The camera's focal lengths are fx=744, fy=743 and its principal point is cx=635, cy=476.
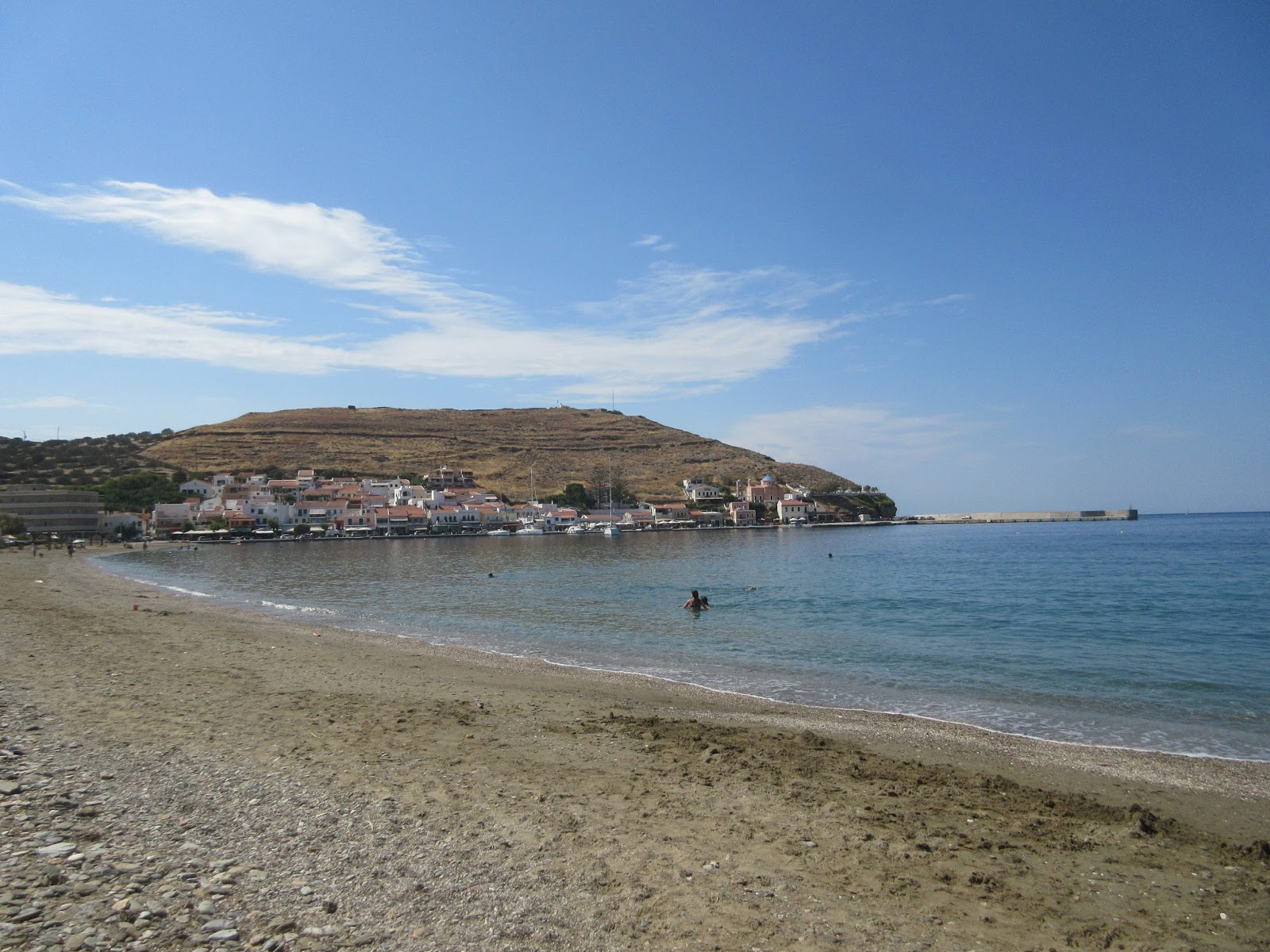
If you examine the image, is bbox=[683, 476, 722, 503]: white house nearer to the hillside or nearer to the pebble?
the hillside

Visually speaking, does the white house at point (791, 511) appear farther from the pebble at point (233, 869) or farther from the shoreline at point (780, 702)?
the pebble at point (233, 869)

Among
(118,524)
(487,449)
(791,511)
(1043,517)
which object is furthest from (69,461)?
(1043,517)

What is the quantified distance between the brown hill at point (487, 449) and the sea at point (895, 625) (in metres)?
93.7

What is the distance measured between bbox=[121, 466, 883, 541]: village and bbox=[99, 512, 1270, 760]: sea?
1928 inches

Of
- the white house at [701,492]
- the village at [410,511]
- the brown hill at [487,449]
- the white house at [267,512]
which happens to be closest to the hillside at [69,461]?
the brown hill at [487,449]

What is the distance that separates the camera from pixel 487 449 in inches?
6289

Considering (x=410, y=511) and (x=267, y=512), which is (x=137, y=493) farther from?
(x=410, y=511)

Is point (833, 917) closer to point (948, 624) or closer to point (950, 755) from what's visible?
point (950, 755)

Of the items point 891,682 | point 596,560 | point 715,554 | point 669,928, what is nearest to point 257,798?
point 669,928

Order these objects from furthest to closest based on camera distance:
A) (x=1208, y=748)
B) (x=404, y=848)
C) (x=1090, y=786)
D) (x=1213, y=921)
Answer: (x=1208, y=748) < (x=1090, y=786) < (x=404, y=848) < (x=1213, y=921)

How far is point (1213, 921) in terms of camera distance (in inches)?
187

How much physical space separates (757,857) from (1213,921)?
2879 mm

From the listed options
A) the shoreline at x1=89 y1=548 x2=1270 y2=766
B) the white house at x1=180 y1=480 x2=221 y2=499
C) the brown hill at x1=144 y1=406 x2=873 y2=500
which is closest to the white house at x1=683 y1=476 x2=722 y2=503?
the brown hill at x1=144 y1=406 x2=873 y2=500

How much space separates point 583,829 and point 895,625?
632 inches
